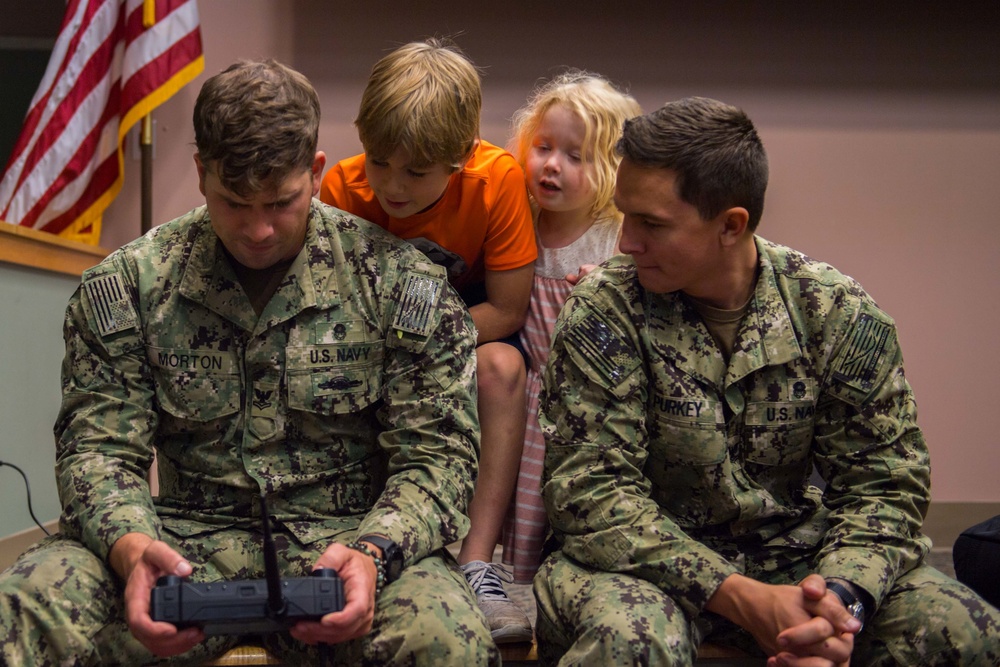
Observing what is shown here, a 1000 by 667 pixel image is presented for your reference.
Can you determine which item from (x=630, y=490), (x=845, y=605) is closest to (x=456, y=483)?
(x=630, y=490)

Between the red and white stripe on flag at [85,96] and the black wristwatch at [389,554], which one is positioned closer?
the black wristwatch at [389,554]

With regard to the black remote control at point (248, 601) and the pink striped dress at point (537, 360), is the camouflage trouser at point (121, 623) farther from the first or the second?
the pink striped dress at point (537, 360)

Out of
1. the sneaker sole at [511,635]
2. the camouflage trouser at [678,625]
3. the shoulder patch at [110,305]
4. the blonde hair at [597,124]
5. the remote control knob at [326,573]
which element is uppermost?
the blonde hair at [597,124]

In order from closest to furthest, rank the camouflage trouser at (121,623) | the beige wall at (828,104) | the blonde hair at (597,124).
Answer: the camouflage trouser at (121,623)
the blonde hair at (597,124)
the beige wall at (828,104)

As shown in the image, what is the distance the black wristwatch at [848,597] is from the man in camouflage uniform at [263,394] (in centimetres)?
48

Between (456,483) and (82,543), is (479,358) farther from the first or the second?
(82,543)

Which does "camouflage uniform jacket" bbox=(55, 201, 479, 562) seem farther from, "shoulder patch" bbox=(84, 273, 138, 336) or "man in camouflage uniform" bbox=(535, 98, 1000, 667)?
"man in camouflage uniform" bbox=(535, 98, 1000, 667)

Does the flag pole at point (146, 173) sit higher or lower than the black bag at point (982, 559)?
higher

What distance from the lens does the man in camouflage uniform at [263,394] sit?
4.34ft

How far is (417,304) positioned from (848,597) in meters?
0.76

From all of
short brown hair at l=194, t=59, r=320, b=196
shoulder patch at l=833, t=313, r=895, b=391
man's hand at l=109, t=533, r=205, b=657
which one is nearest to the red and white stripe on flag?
short brown hair at l=194, t=59, r=320, b=196

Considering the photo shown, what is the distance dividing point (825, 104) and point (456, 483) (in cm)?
238

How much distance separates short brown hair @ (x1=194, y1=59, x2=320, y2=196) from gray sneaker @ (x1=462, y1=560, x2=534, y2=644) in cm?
74

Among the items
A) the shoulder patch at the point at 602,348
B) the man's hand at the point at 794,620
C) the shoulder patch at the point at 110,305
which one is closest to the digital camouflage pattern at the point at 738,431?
the shoulder patch at the point at 602,348
